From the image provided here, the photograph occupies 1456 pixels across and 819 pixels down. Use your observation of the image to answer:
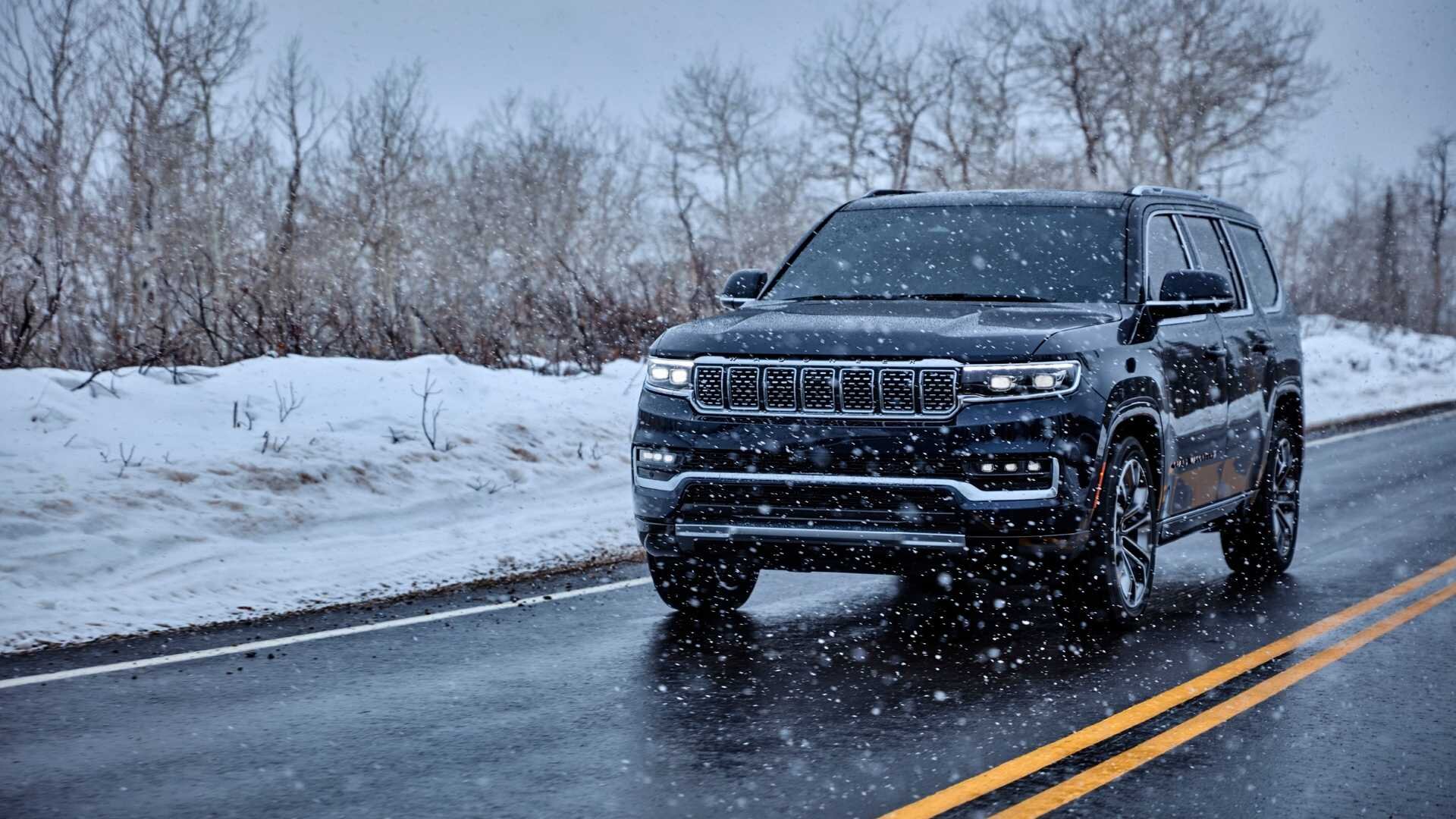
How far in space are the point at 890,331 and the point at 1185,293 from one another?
172 centimetres

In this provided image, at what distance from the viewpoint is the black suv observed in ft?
21.4

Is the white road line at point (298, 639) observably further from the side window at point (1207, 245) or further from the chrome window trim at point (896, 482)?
the side window at point (1207, 245)

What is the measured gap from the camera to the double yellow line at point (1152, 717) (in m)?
4.62

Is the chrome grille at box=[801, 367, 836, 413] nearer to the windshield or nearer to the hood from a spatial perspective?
the hood

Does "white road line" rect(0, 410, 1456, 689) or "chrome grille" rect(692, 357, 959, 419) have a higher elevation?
"chrome grille" rect(692, 357, 959, 419)

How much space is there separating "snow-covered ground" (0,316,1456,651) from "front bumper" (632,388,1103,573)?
267 cm

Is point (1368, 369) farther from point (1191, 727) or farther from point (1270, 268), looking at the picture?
point (1191, 727)

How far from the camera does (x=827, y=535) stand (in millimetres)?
6605

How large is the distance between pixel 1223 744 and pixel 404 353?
1367cm

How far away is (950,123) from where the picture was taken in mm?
44594

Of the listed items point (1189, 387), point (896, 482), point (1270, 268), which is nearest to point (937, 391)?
point (896, 482)

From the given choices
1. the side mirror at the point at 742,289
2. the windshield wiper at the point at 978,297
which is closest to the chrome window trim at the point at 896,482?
the windshield wiper at the point at 978,297

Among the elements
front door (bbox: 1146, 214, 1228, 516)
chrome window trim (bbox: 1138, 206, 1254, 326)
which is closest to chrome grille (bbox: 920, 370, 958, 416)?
front door (bbox: 1146, 214, 1228, 516)

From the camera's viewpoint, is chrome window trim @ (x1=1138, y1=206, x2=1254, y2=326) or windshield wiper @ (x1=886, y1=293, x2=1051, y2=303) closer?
windshield wiper @ (x1=886, y1=293, x2=1051, y2=303)
